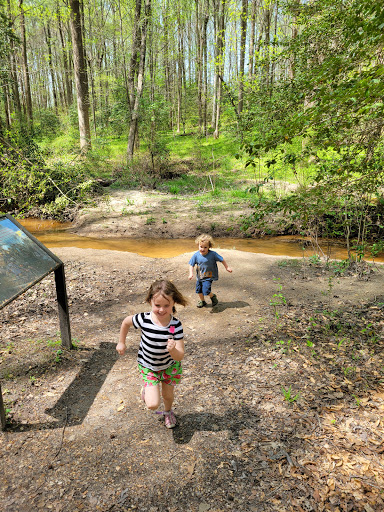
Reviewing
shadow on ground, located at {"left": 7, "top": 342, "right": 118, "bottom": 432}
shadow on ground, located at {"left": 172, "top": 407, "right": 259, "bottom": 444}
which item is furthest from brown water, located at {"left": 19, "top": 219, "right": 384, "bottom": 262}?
shadow on ground, located at {"left": 172, "top": 407, "right": 259, "bottom": 444}

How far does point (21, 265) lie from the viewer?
11.0 ft

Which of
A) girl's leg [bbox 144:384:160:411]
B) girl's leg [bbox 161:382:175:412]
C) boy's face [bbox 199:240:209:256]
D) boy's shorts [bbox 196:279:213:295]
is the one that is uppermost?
boy's face [bbox 199:240:209:256]

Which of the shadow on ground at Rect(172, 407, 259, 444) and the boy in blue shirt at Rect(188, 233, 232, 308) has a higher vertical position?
the boy in blue shirt at Rect(188, 233, 232, 308)

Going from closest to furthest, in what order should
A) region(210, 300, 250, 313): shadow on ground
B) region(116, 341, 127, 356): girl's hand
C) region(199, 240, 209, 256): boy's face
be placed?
region(116, 341, 127, 356): girl's hand, region(199, 240, 209, 256): boy's face, region(210, 300, 250, 313): shadow on ground

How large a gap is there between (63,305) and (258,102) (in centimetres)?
689

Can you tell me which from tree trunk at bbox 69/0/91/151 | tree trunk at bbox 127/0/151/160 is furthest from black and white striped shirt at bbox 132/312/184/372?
tree trunk at bbox 127/0/151/160

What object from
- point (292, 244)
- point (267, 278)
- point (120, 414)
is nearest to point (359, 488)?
point (120, 414)

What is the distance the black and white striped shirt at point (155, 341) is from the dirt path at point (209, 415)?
2.44 feet

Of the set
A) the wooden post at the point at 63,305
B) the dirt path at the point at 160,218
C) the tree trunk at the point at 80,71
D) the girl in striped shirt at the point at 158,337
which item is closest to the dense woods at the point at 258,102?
the tree trunk at the point at 80,71

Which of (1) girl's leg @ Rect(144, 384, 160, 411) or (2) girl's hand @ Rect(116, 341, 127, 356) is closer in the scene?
(1) girl's leg @ Rect(144, 384, 160, 411)

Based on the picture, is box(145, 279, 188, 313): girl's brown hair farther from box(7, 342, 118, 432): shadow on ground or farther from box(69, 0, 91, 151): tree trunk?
box(69, 0, 91, 151): tree trunk

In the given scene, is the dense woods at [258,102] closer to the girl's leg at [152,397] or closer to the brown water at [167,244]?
the brown water at [167,244]

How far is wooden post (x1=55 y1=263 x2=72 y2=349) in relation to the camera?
3.97 metres

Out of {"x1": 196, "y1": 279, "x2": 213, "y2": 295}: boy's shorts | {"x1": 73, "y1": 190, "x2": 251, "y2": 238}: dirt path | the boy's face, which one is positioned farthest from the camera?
{"x1": 73, "y1": 190, "x2": 251, "y2": 238}: dirt path
